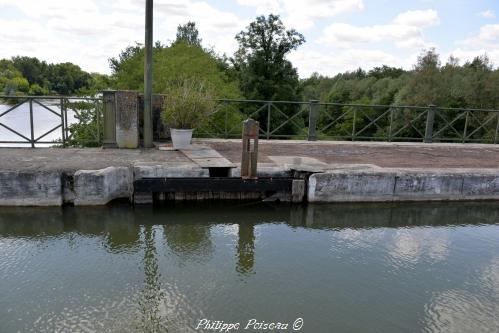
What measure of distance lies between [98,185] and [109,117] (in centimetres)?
201

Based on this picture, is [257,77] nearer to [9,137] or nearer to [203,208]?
[9,137]

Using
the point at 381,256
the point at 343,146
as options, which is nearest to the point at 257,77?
the point at 343,146

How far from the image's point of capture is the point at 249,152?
604 centimetres

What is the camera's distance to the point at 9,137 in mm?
16656

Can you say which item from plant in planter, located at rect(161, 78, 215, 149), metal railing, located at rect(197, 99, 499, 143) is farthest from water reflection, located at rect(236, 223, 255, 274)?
metal railing, located at rect(197, 99, 499, 143)

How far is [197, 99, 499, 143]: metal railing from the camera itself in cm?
986

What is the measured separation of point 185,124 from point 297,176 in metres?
2.33

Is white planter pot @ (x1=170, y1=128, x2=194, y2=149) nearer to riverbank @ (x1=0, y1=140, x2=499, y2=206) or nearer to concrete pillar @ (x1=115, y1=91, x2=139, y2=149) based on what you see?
A: riverbank @ (x1=0, y1=140, x2=499, y2=206)

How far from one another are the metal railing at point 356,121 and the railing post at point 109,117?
6.37 feet

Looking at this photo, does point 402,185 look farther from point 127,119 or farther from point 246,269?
point 127,119

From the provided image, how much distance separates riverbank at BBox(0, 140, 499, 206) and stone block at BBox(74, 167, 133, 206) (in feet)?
0.04

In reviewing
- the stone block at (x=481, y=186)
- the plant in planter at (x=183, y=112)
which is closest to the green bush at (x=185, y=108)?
the plant in planter at (x=183, y=112)

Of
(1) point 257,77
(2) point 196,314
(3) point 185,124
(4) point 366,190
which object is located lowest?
(2) point 196,314

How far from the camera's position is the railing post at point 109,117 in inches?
280
